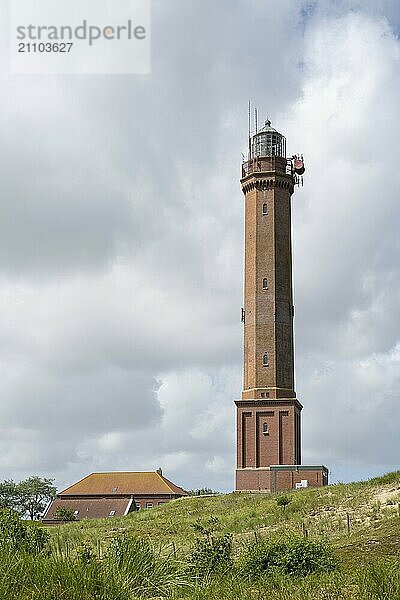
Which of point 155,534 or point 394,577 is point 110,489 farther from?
point 394,577

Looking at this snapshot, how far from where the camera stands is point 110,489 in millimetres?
84188

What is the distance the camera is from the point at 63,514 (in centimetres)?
7244

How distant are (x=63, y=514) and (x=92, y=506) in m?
7.63

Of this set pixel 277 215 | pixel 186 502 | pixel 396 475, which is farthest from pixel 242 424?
pixel 396 475

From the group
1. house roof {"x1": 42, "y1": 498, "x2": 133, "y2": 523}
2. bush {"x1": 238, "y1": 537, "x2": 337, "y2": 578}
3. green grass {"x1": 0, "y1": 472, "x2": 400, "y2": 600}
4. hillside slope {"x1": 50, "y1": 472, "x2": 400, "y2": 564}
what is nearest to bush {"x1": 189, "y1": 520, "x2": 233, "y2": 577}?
green grass {"x1": 0, "y1": 472, "x2": 400, "y2": 600}

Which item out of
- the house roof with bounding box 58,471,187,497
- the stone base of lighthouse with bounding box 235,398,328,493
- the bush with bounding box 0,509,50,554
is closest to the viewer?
the bush with bounding box 0,509,50,554

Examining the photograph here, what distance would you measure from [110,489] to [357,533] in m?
62.1

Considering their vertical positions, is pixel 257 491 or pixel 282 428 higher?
pixel 282 428

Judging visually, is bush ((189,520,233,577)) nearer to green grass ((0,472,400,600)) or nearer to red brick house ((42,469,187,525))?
green grass ((0,472,400,600))

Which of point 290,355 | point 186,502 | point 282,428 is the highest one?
point 290,355

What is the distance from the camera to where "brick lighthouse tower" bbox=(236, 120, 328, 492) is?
57562 millimetres

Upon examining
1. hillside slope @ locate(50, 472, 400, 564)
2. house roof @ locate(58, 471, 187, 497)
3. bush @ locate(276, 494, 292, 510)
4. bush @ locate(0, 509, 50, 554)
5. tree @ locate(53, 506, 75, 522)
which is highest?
house roof @ locate(58, 471, 187, 497)

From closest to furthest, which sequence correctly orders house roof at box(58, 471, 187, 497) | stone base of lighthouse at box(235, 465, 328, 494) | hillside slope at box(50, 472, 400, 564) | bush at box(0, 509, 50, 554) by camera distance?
bush at box(0, 509, 50, 554), hillside slope at box(50, 472, 400, 564), stone base of lighthouse at box(235, 465, 328, 494), house roof at box(58, 471, 187, 497)

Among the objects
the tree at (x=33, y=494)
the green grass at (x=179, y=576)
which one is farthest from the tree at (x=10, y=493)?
the green grass at (x=179, y=576)
